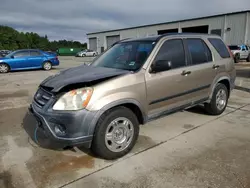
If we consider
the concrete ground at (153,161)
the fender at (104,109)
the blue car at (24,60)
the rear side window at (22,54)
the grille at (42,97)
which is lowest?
the concrete ground at (153,161)

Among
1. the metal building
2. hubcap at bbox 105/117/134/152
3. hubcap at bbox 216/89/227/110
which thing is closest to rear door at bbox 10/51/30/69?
hubcap at bbox 216/89/227/110

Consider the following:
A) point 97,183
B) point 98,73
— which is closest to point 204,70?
point 98,73

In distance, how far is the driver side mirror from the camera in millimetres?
3295

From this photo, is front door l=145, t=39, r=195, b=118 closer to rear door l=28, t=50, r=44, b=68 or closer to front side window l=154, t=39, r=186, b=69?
front side window l=154, t=39, r=186, b=69

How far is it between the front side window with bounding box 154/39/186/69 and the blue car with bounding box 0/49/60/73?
12.7 meters

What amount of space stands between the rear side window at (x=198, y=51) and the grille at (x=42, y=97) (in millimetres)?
2628

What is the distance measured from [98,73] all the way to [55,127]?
1.01 m

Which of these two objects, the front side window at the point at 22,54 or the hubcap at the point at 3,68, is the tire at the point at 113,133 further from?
the hubcap at the point at 3,68

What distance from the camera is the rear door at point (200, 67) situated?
4.01 metres

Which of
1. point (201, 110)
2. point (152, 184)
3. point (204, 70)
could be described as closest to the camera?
point (152, 184)

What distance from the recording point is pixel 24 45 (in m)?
74.1

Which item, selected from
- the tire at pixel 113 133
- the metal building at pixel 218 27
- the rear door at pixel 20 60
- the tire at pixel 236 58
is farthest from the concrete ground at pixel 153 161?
the metal building at pixel 218 27

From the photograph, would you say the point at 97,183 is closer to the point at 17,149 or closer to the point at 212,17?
the point at 17,149

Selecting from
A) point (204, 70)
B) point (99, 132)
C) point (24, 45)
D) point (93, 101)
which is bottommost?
point (99, 132)
